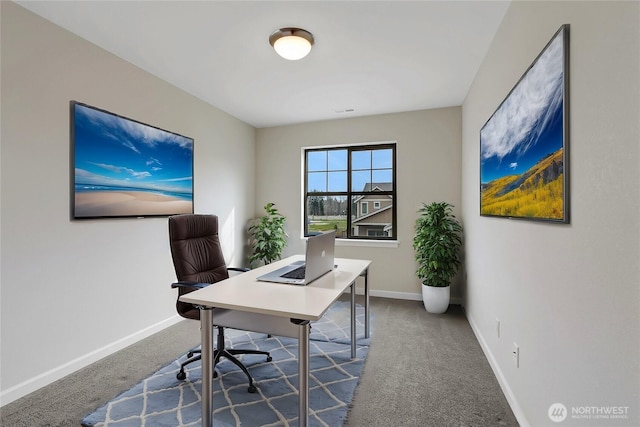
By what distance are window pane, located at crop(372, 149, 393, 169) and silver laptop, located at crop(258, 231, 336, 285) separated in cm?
253

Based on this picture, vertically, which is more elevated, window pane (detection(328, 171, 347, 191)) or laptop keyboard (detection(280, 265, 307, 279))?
window pane (detection(328, 171, 347, 191))

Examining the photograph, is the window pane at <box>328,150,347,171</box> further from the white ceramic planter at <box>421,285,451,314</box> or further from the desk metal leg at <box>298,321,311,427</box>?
the desk metal leg at <box>298,321,311,427</box>

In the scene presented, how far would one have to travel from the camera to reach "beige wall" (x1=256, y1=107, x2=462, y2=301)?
→ 13.2 ft

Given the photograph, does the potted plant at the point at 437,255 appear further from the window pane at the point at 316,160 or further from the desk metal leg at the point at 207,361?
the desk metal leg at the point at 207,361

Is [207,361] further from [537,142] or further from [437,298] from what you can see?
[437,298]

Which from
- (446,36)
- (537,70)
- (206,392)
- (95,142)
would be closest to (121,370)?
(206,392)

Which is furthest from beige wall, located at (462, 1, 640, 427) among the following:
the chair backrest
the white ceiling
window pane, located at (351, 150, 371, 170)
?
window pane, located at (351, 150, 371, 170)

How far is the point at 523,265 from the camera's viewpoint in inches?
66.7

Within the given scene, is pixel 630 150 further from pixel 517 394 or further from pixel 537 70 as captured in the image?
pixel 517 394

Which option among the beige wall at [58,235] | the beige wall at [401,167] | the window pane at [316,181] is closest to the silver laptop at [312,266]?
the beige wall at [58,235]

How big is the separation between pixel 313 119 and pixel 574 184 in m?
3.75

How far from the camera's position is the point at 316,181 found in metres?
4.82

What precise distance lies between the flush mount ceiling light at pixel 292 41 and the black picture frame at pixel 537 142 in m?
1.45

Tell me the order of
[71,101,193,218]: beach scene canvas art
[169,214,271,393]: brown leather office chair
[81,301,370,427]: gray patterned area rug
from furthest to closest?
[71,101,193,218]: beach scene canvas art
[169,214,271,393]: brown leather office chair
[81,301,370,427]: gray patterned area rug
